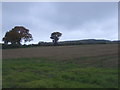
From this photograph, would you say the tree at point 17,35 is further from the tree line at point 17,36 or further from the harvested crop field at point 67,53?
the harvested crop field at point 67,53

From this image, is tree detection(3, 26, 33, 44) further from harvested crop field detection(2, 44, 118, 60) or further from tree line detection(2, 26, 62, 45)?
harvested crop field detection(2, 44, 118, 60)

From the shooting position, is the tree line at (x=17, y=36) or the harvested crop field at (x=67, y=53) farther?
the tree line at (x=17, y=36)

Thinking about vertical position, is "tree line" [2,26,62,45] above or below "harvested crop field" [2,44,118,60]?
above

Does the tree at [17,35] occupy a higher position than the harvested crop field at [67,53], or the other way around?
the tree at [17,35]

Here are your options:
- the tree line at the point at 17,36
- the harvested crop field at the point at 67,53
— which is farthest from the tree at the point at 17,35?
the harvested crop field at the point at 67,53

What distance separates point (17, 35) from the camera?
75875 mm

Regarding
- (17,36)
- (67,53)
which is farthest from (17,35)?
(67,53)

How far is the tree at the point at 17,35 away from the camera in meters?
73.7

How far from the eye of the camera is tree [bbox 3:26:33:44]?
242 ft

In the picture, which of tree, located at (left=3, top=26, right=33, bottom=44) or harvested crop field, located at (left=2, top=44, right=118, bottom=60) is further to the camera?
tree, located at (left=3, top=26, right=33, bottom=44)

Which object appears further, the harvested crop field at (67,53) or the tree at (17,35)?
the tree at (17,35)

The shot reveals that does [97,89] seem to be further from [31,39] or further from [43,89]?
[31,39]

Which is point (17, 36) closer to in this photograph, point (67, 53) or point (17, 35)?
point (17, 35)

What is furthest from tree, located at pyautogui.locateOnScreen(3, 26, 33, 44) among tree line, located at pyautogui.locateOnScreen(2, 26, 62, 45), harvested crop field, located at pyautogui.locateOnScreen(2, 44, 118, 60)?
harvested crop field, located at pyautogui.locateOnScreen(2, 44, 118, 60)
